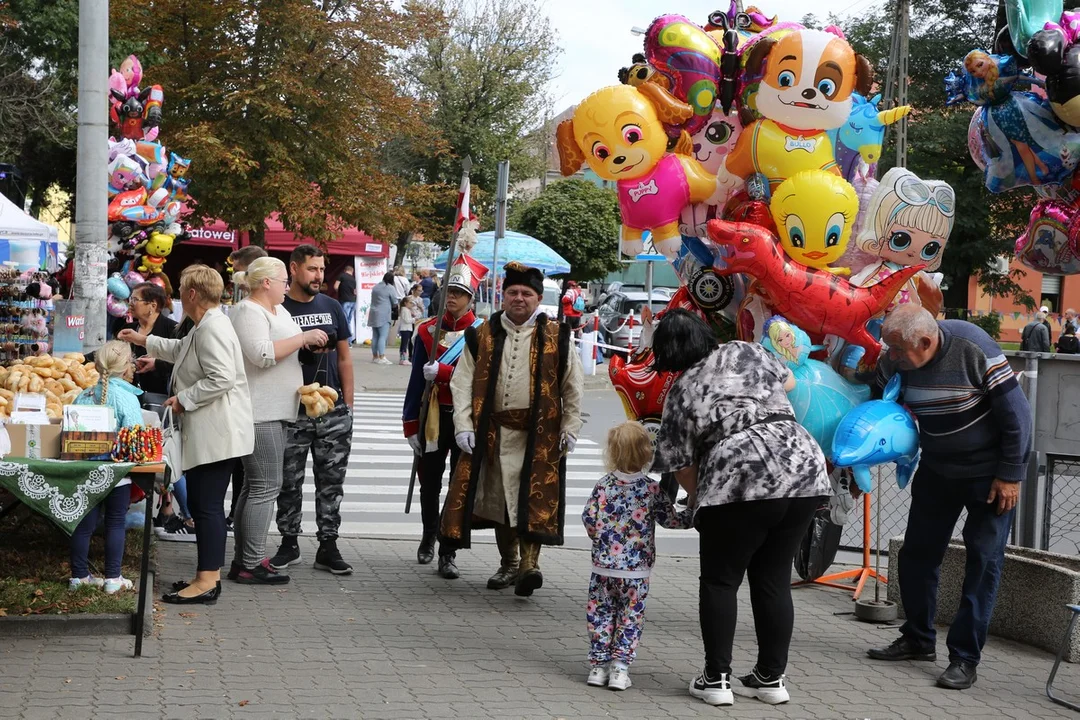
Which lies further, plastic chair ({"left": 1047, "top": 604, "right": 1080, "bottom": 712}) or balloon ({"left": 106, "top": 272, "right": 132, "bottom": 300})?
balloon ({"left": 106, "top": 272, "right": 132, "bottom": 300})

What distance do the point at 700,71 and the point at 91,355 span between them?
4.45 metres

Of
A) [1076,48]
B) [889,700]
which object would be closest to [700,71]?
[1076,48]

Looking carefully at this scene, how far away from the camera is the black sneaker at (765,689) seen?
5.42m

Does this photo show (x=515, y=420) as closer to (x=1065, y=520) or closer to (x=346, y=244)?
(x=1065, y=520)

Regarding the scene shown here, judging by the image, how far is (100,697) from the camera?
509cm

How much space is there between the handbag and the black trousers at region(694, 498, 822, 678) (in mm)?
2765

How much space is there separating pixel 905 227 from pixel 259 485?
3.90 m

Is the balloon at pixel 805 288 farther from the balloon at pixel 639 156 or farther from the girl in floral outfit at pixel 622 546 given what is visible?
the girl in floral outfit at pixel 622 546

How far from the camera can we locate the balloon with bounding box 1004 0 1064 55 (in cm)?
665

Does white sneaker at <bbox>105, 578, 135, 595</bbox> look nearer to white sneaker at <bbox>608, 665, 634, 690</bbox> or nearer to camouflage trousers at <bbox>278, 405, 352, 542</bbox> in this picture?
camouflage trousers at <bbox>278, 405, 352, 542</bbox>

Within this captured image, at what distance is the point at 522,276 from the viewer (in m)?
7.02

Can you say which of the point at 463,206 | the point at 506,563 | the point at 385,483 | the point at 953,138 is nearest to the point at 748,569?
the point at 506,563

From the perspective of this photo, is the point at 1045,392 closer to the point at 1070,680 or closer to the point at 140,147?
the point at 1070,680

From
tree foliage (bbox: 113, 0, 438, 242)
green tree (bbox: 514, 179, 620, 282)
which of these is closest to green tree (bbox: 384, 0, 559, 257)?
green tree (bbox: 514, 179, 620, 282)
